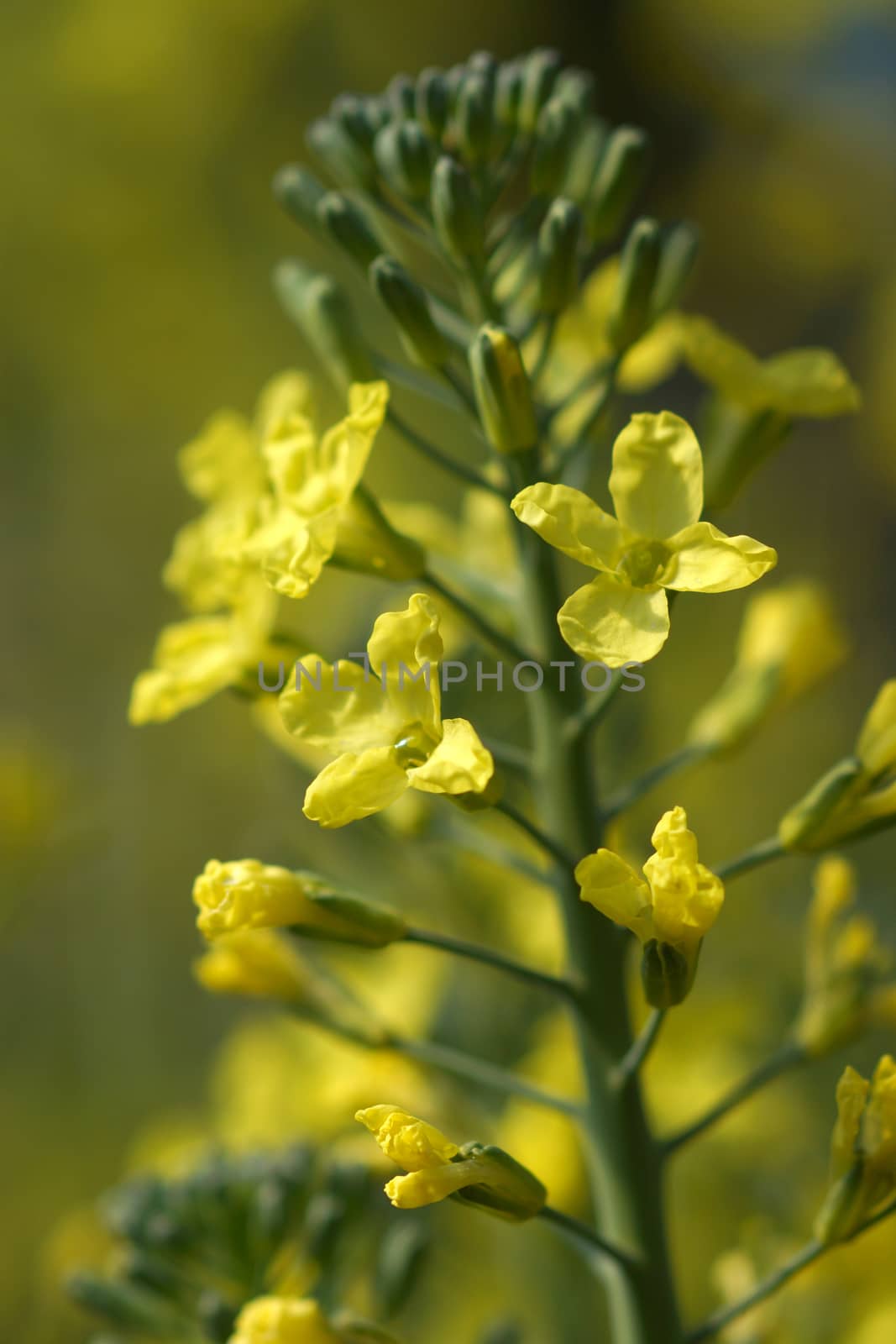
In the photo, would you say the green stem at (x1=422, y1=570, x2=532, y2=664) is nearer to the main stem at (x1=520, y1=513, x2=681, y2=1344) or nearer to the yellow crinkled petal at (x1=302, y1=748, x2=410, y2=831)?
the main stem at (x1=520, y1=513, x2=681, y2=1344)

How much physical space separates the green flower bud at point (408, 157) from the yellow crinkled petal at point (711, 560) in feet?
1.15

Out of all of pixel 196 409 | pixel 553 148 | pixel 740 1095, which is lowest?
pixel 740 1095

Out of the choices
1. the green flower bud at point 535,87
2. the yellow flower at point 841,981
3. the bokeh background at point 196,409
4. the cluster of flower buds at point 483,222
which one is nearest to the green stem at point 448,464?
the cluster of flower buds at point 483,222

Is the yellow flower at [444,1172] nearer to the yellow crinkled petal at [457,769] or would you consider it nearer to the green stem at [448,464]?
the yellow crinkled petal at [457,769]

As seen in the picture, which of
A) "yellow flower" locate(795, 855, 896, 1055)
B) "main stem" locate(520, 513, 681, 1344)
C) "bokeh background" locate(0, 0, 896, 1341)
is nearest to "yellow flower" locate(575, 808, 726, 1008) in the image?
"main stem" locate(520, 513, 681, 1344)

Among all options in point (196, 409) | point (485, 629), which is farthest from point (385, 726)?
point (196, 409)

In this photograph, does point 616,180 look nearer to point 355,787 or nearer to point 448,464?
point 448,464

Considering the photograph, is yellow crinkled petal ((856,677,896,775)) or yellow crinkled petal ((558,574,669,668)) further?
yellow crinkled petal ((856,677,896,775))

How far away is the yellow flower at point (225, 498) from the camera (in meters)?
0.88

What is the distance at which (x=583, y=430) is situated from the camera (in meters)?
0.88

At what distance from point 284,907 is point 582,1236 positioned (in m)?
0.26

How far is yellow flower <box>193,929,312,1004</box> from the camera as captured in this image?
0.93m

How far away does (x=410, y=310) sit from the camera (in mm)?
833

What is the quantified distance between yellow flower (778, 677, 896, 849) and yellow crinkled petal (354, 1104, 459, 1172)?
0.30m
